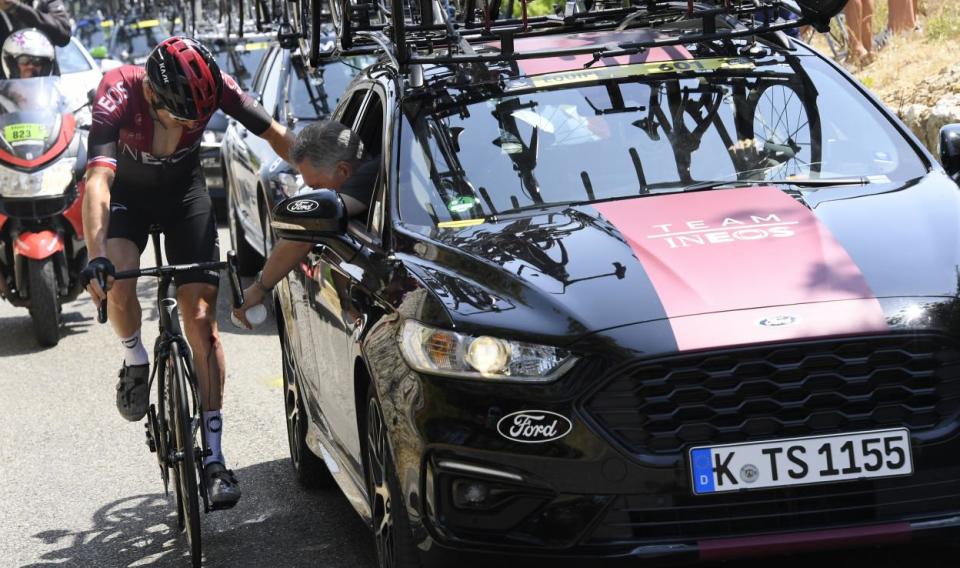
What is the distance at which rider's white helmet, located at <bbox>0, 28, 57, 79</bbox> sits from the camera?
483 inches

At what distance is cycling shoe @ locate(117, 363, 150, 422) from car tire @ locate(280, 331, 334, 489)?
67 centimetres

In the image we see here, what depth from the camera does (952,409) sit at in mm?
4527

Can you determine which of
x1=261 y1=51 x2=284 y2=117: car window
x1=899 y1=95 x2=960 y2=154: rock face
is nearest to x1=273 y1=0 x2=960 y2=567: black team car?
x1=899 y1=95 x2=960 y2=154: rock face

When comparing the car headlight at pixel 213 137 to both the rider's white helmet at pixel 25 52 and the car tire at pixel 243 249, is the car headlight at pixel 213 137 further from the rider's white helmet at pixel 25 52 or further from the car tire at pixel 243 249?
the rider's white helmet at pixel 25 52

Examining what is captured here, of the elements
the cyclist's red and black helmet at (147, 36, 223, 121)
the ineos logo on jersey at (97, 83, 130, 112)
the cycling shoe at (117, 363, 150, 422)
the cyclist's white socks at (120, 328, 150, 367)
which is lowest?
the cycling shoe at (117, 363, 150, 422)

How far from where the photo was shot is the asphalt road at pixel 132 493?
658 cm

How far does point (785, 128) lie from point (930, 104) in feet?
19.7

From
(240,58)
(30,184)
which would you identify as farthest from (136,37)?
(30,184)

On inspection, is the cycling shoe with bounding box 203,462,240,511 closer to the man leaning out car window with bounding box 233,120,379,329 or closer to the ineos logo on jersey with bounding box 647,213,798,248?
the man leaning out car window with bounding box 233,120,379,329

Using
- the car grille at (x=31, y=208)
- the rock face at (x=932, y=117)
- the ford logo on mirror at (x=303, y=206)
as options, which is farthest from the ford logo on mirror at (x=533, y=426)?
the car grille at (x=31, y=208)

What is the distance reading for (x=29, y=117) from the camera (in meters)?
12.0

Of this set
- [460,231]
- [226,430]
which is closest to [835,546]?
[460,231]

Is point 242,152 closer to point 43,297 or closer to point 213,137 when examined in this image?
point 43,297

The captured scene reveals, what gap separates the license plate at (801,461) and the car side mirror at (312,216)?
1766 millimetres
